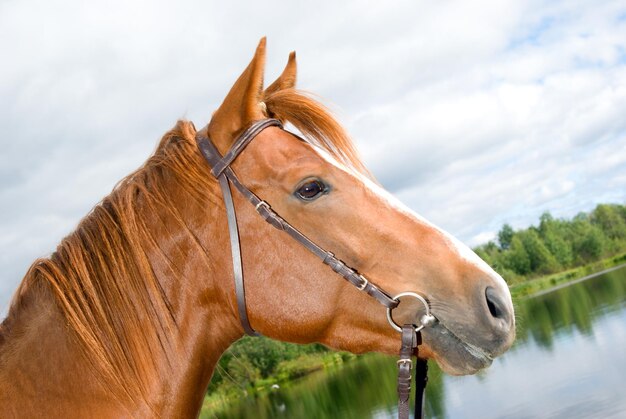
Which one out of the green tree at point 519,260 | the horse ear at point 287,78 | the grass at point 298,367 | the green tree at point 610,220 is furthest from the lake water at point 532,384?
the green tree at point 610,220

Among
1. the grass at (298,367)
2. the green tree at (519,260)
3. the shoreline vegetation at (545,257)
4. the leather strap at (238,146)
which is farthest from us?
the green tree at (519,260)

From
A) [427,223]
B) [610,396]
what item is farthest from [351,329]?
[610,396]

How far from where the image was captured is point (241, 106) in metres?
2.99

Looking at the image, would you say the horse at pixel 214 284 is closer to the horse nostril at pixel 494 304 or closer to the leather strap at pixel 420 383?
the horse nostril at pixel 494 304

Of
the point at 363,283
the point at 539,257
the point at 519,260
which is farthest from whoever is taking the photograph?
the point at 539,257

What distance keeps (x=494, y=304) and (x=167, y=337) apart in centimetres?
147

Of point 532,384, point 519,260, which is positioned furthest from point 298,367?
point 519,260

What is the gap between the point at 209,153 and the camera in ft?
9.95

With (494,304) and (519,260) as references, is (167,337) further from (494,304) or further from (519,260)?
(519,260)

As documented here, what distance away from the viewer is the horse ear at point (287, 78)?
138 inches

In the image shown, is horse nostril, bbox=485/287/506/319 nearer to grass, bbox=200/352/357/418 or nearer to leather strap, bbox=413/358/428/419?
leather strap, bbox=413/358/428/419

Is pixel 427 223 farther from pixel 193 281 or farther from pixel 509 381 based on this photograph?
pixel 509 381

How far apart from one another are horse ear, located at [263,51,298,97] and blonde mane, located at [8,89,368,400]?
0.64 m

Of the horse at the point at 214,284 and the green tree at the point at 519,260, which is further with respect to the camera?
the green tree at the point at 519,260
